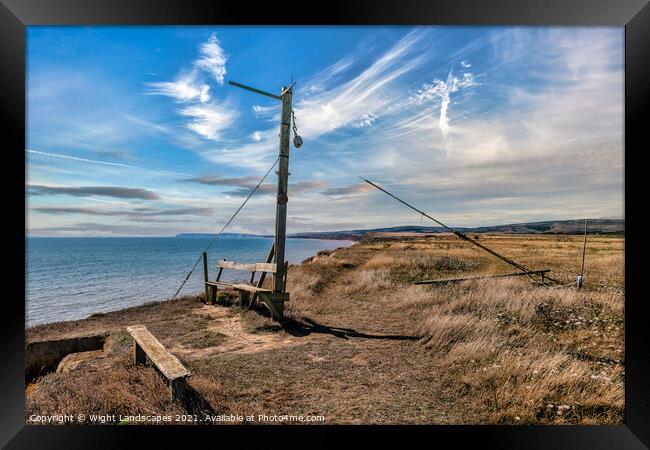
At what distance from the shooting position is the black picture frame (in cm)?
305

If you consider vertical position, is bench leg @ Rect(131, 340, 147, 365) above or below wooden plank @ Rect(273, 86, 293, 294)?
below

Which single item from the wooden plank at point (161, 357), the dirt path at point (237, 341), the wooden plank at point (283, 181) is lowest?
the dirt path at point (237, 341)

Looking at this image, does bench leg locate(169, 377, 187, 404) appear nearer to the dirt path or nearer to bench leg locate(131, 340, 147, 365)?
bench leg locate(131, 340, 147, 365)

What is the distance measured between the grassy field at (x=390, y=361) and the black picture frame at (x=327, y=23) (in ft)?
0.55

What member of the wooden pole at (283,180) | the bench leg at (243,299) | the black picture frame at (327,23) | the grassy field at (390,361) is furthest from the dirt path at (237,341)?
the black picture frame at (327,23)

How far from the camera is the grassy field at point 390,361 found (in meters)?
3.23

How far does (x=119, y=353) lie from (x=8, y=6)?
5259 millimetres

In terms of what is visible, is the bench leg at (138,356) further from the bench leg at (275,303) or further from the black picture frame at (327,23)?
→ the bench leg at (275,303)

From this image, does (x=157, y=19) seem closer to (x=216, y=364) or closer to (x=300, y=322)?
(x=216, y=364)

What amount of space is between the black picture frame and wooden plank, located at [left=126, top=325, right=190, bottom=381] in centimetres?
67

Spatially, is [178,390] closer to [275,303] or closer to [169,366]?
[169,366]

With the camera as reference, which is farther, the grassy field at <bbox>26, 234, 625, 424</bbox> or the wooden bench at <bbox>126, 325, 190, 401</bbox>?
the grassy field at <bbox>26, 234, 625, 424</bbox>

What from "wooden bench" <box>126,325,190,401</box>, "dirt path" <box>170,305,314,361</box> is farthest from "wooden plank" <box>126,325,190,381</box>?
"dirt path" <box>170,305,314,361</box>

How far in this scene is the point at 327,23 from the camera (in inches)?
128
